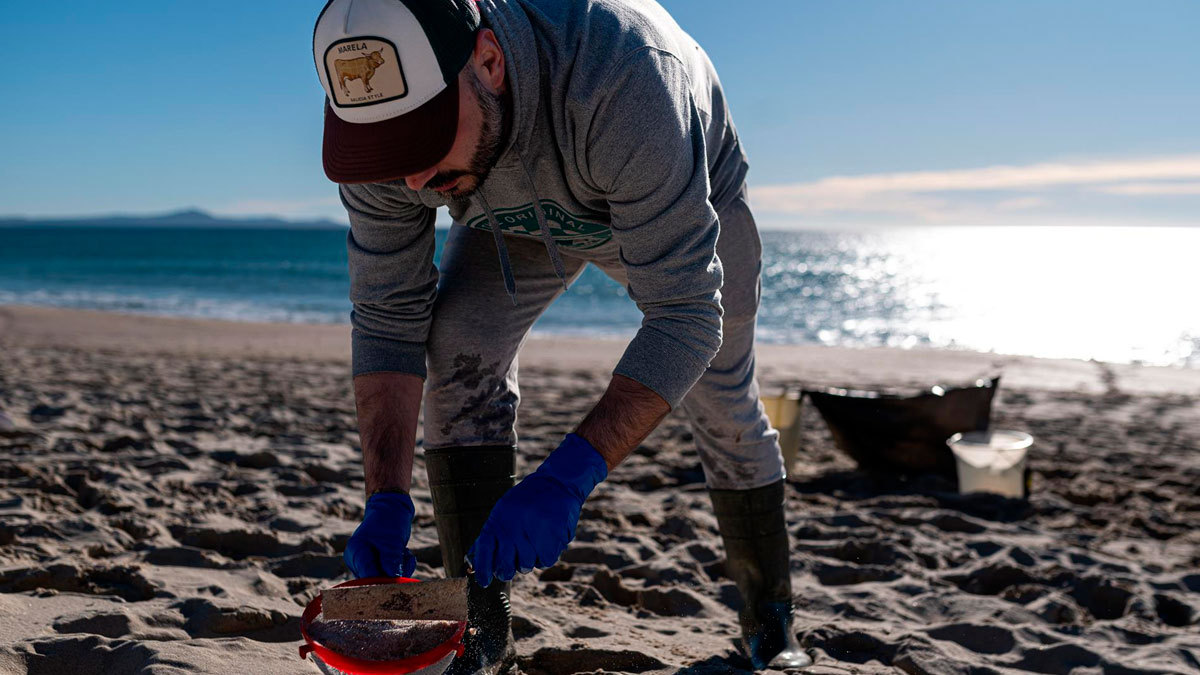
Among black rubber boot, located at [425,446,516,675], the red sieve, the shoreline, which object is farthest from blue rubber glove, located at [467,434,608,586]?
the shoreline

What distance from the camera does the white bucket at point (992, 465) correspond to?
12.6 ft

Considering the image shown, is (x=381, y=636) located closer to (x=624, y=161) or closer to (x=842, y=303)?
(x=624, y=161)

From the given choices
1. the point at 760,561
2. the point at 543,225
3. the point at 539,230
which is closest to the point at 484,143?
the point at 543,225

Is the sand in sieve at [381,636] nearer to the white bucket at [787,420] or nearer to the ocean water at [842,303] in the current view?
the white bucket at [787,420]

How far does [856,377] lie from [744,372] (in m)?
8.04

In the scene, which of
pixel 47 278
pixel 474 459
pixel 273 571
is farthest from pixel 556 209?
pixel 47 278

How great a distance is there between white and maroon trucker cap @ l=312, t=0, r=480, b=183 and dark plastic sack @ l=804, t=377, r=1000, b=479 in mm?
3133

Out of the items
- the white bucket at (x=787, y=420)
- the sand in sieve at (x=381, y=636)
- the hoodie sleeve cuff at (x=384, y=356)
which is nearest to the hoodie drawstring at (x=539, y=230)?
the hoodie sleeve cuff at (x=384, y=356)

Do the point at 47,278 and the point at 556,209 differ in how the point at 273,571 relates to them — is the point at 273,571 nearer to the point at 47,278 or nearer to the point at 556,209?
the point at 556,209

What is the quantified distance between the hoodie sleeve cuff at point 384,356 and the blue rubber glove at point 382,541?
27cm

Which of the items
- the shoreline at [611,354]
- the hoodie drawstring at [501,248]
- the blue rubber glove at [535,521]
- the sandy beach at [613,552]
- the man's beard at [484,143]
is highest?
the man's beard at [484,143]

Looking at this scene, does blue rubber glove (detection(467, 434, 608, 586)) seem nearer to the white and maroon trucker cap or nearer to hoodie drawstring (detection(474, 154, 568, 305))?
hoodie drawstring (detection(474, 154, 568, 305))

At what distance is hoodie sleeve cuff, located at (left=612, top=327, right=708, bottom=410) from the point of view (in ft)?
5.15

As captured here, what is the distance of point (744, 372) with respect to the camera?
81.3 inches
